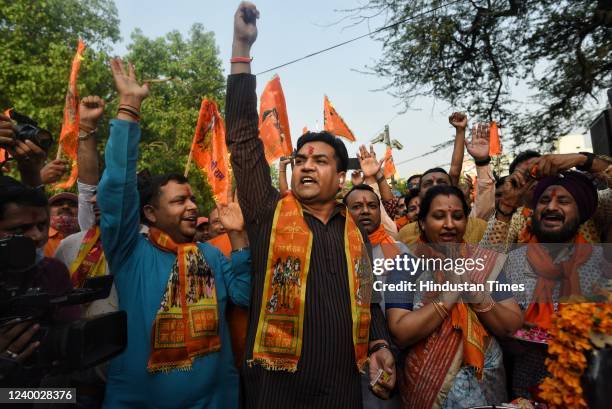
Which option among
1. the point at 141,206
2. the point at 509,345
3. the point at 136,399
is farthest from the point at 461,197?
the point at 136,399

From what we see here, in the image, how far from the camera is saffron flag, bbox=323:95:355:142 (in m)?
7.00

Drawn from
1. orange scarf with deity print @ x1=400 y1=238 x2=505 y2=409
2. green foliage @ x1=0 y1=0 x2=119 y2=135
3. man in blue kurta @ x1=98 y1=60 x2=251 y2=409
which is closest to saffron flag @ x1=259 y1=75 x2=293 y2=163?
man in blue kurta @ x1=98 y1=60 x2=251 y2=409

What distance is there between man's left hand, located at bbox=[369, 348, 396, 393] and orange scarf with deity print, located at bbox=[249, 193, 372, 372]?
0.05m

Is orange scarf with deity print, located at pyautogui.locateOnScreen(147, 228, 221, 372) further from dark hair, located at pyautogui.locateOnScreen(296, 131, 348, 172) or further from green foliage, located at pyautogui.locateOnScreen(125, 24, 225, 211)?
green foliage, located at pyautogui.locateOnScreen(125, 24, 225, 211)

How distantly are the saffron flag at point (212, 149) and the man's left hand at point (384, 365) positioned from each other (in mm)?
3434

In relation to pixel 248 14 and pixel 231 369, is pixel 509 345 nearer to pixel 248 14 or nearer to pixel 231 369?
pixel 231 369

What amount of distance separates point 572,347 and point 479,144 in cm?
248

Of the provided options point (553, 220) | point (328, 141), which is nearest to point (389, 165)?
point (553, 220)

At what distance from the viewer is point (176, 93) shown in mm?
19297

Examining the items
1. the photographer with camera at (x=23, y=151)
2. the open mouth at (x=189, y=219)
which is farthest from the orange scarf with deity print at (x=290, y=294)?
the photographer with camera at (x=23, y=151)

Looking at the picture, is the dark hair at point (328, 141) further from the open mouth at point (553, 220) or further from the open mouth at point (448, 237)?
the open mouth at point (553, 220)

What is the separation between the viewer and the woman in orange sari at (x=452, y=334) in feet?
7.03

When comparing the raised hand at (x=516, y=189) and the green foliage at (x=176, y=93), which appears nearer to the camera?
the raised hand at (x=516, y=189)

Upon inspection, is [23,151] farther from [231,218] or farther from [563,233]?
[563,233]
